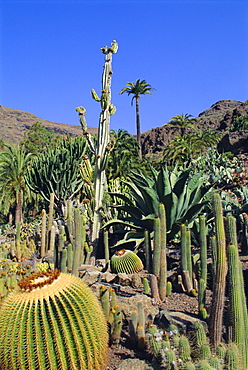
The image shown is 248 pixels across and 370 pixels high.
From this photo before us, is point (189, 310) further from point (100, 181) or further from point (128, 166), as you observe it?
point (128, 166)

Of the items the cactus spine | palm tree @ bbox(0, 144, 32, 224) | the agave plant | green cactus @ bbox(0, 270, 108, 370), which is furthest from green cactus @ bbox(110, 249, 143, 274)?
palm tree @ bbox(0, 144, 32, 224)

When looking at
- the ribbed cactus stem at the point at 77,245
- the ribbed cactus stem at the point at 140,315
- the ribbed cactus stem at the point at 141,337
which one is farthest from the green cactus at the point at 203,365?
the ribbed cactus stem at the point at 77,245

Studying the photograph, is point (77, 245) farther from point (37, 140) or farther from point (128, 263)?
point (37, 140)

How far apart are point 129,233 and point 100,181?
1.79 metres

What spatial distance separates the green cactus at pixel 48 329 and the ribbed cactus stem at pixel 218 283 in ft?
4.12

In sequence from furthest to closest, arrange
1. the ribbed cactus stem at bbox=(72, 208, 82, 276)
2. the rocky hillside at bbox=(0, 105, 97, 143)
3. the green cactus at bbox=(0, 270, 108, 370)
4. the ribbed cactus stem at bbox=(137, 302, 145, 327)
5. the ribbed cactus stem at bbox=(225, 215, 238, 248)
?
the rocky hillside at bbox=(0, 105, 97, 143), the ribbed cactus stem at bbox=(72, 208, 82, 276), the ribbed cactus stem at bbox=(137, 302, 145, 327), the ribbed cactus stem at bbox=(225, 215, 238, 248), the green cactus at bbox=(0, 270, 108, 370)

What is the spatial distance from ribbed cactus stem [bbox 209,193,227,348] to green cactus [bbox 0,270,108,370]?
1.25 metres

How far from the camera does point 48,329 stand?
2.89 meters

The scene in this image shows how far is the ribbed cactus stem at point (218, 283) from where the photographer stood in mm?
3541

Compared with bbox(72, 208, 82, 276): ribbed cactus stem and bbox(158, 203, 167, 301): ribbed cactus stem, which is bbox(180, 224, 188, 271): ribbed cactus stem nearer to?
bbox(158, 203, 167, 301): ribbed cactus stem

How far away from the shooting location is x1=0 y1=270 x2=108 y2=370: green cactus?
287cm

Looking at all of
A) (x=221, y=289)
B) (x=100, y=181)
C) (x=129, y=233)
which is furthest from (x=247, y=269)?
(x=100, y=181)


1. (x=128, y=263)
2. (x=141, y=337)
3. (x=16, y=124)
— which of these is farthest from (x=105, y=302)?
(x=16, y=124)

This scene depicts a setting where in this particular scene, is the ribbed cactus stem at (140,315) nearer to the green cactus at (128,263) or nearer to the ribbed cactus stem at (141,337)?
the ribbed cactus stem at (141,337)
